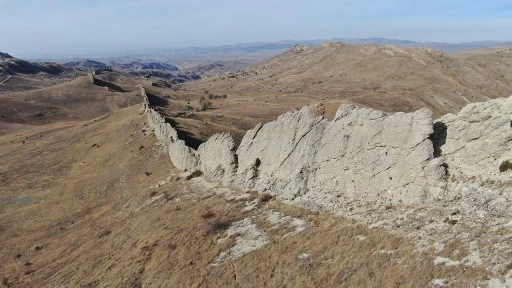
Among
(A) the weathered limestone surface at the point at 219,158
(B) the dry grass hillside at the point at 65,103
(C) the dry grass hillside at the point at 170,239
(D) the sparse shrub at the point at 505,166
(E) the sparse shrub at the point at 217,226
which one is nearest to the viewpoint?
(C) the dry grass hillside at the point at 170,239

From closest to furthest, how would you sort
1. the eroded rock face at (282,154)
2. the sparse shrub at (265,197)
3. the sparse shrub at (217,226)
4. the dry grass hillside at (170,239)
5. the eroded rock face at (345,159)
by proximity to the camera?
the dry grass hillside at (170,239) < the eroded rock face at (345,159) < the sparse shrub at (217,226) < the eroded rock face at (282,154) < the sparse shrub at (265,197)

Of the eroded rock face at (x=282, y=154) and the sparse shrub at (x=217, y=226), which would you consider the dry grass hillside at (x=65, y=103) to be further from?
the sparse shrub at (x=217, y=226)

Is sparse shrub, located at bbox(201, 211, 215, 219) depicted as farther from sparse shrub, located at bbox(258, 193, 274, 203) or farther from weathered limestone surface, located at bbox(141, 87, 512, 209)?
weathered limestone surface, located at bbox(141, 87, 512, 209)

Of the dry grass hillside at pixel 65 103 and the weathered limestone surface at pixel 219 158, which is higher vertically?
the weathered limestone surface at pixel 219 158

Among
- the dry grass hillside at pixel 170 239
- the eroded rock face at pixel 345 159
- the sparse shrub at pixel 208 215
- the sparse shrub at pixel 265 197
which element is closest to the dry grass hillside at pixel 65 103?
the dry grass hillside at pixel 170 239

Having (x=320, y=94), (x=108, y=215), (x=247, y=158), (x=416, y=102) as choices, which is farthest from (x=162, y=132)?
(x=320, y=94)

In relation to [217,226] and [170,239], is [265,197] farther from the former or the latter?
[170,239]
